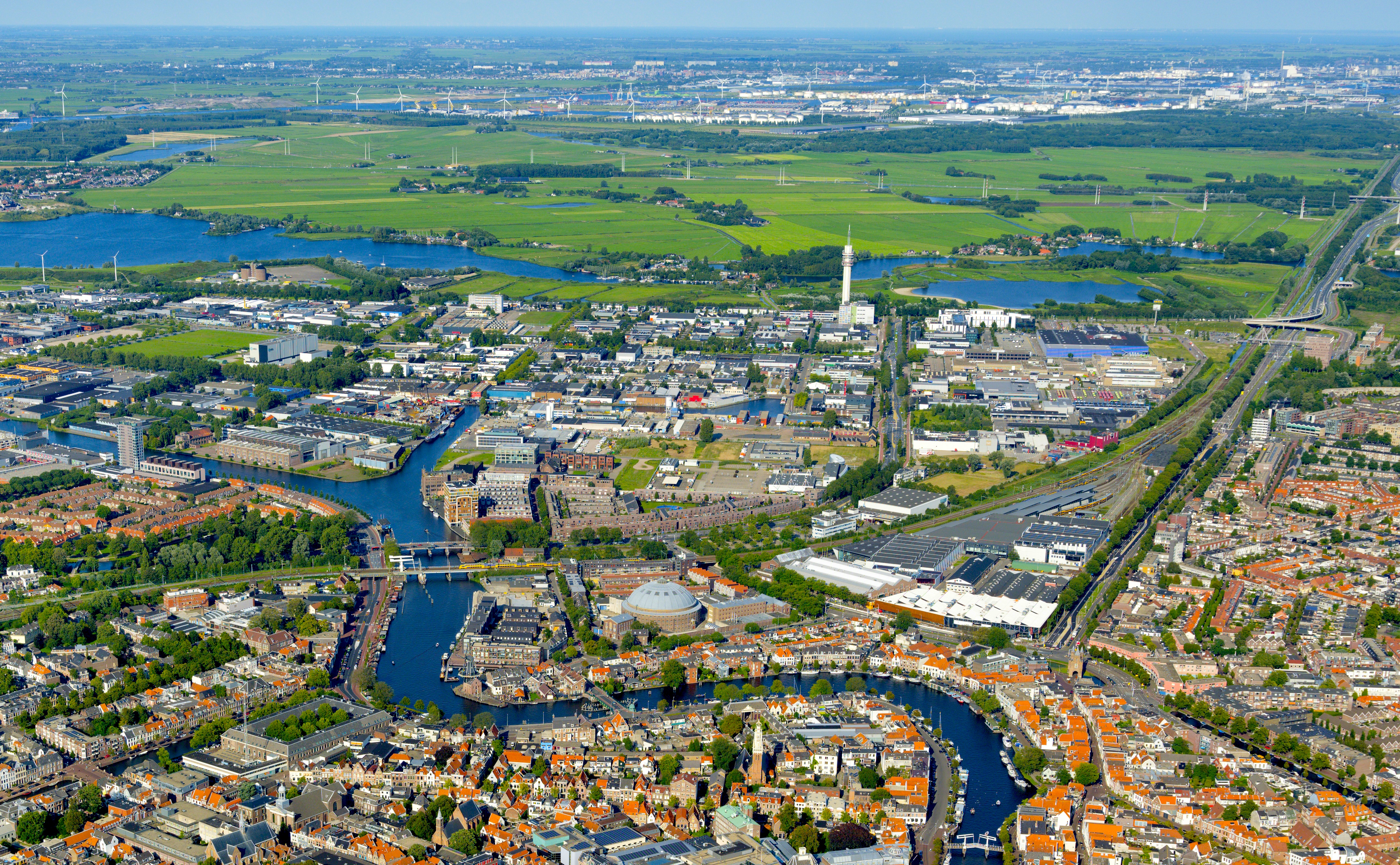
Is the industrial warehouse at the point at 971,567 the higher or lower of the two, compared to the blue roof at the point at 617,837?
higher

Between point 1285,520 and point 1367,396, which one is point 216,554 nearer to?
point 1285,520

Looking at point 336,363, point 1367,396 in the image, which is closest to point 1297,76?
point 1367,396

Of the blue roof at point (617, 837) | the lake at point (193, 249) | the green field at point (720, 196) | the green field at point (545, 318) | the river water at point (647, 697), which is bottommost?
the river water at point (647, 697)

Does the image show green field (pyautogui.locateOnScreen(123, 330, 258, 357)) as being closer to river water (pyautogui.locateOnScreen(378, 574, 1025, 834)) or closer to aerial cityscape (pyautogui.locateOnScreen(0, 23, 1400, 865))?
aerial cityscape (pyautogui.locateOnScreen(0, 23, 1400, 865))

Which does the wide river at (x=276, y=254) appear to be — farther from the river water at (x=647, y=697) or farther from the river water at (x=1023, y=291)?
the river water at (x=647, y=697)

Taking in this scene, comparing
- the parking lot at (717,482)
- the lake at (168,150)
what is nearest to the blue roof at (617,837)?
the parking lot at (717,482)

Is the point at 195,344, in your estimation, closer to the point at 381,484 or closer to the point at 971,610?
the point at 381,484

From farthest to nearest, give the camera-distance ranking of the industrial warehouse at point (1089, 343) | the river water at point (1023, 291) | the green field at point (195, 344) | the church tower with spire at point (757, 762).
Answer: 1. the river water at point (1023, 291)
2. the industrial warehouse at point (1089, 343)
3. the green field at point (195, 344)
4. the church tower with spire at point (757, 762)
